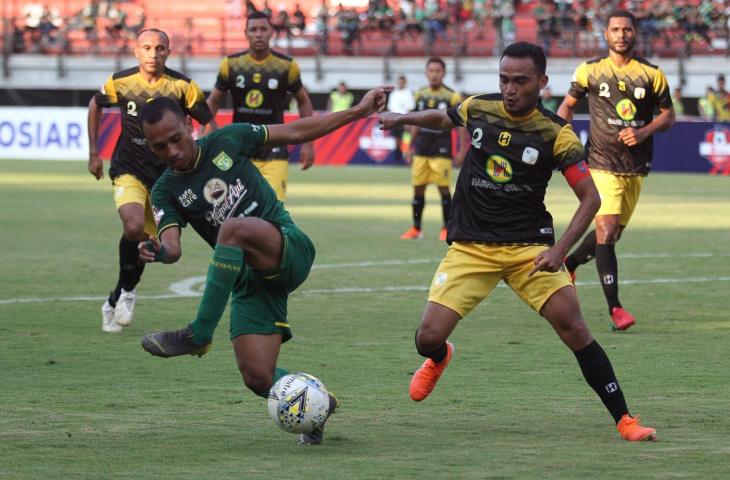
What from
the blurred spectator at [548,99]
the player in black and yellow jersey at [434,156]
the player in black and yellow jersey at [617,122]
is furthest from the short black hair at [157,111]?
the blurred spectator at [548,99]

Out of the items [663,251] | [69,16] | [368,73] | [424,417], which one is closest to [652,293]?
[663,251]

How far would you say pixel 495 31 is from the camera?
44.1 metres

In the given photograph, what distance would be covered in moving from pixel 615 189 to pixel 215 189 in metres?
5.01

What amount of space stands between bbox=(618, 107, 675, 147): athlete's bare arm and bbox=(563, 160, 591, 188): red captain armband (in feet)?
13.3

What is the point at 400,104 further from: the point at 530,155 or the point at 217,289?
the point at 217,289

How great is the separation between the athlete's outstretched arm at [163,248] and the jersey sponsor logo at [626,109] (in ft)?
17.1

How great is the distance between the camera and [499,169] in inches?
278

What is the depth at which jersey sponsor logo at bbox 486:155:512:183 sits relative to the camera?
7047mm

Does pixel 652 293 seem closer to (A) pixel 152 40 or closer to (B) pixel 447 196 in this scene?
(A) pixel 152 40

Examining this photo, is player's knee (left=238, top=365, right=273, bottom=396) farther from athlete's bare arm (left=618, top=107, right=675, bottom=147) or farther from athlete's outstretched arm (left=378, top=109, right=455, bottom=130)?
athlete's bare arm (left=618, top=107, right=675, bottom=147)

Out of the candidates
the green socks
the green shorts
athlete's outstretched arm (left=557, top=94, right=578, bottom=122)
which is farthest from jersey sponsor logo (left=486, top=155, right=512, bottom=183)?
athlete's outstretched arm (left=557, top=94, right=578, bottom=122)

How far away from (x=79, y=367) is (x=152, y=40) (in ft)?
9.69

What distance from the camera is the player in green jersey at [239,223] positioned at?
258 inches

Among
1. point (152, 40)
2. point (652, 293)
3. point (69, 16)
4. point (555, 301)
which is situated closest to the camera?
point (555, 301)
